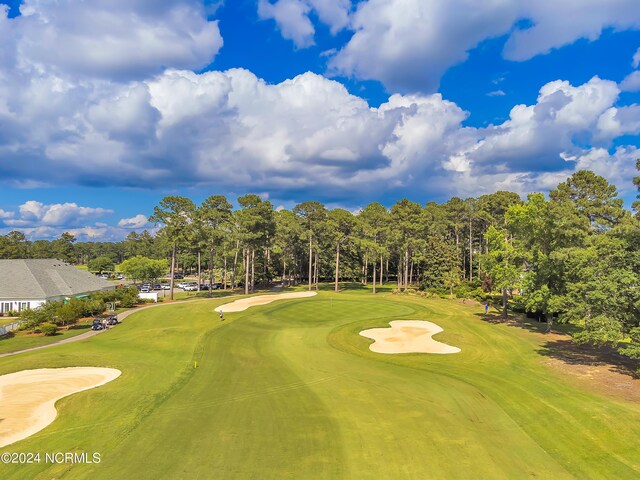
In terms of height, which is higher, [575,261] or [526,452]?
[575,261]

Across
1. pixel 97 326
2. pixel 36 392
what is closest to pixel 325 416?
pixel 36 392

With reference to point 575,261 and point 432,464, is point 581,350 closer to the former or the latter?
point 575,261

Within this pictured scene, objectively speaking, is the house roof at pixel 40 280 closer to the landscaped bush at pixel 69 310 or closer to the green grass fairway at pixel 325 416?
the landscaped bush at pixel 69 310

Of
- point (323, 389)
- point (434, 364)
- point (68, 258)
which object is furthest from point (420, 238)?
point (68, 258)

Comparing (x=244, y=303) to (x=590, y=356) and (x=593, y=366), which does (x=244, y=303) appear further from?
(x=593, y=366)

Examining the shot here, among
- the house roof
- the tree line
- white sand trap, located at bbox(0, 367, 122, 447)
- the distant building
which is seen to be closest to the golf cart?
white sand trap, located at bbox(0, 367, 122, 447)

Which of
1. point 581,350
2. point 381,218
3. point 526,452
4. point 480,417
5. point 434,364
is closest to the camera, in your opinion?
point 526,452
